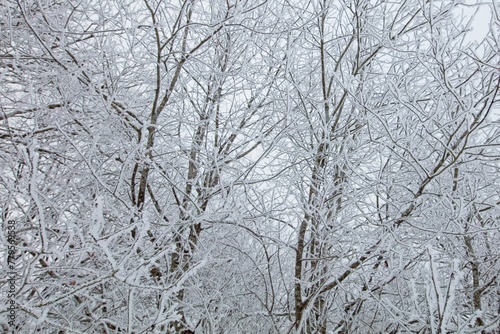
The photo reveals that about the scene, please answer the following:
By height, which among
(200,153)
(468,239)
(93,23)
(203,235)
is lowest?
(203,235)

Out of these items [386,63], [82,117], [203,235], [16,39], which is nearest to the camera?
[82,117]

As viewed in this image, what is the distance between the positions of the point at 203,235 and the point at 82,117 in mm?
1774

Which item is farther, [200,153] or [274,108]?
[274,108]

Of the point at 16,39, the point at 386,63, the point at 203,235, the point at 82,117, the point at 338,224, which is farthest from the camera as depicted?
the point at 203,235

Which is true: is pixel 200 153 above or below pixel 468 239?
above

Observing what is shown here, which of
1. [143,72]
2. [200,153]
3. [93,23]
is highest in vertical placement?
[93,23]

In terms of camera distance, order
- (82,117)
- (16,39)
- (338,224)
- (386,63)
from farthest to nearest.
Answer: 1. (386,63)
2. (16,39)
3. (82,117)
4. (338,224)

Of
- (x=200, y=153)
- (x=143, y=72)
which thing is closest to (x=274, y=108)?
(x=200, y=153)

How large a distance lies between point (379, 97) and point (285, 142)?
1.10 metres

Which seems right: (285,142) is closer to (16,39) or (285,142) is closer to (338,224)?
(338,224)

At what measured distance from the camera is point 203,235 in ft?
14.9

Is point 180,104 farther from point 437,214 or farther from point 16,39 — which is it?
point 437,214

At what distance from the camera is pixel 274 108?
170 inches

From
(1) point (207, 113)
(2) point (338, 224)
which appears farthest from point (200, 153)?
(2) point (338, 224)
